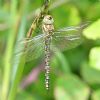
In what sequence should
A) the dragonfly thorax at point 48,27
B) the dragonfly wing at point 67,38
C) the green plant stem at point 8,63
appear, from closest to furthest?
1. the dragonfly thorax at point 48,27
2. the dragonfly wing at point 67,38
3. the green plant stem at point 8,63

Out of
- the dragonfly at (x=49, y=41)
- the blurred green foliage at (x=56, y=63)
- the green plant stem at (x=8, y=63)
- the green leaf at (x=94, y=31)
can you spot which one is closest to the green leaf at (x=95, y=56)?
the green leaf at (x=94, y=31)

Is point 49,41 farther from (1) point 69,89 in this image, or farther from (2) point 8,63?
(1) point 69,89

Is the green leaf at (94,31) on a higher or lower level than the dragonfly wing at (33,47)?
higher

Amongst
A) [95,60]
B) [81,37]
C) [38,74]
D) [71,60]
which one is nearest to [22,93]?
[38,74]

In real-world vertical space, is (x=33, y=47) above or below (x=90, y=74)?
above

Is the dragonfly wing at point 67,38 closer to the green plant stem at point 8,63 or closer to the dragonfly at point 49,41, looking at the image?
the dragonfly at point 49,41

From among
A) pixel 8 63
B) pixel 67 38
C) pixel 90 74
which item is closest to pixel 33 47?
pixel 67 38

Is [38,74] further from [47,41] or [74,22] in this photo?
[47,41]
